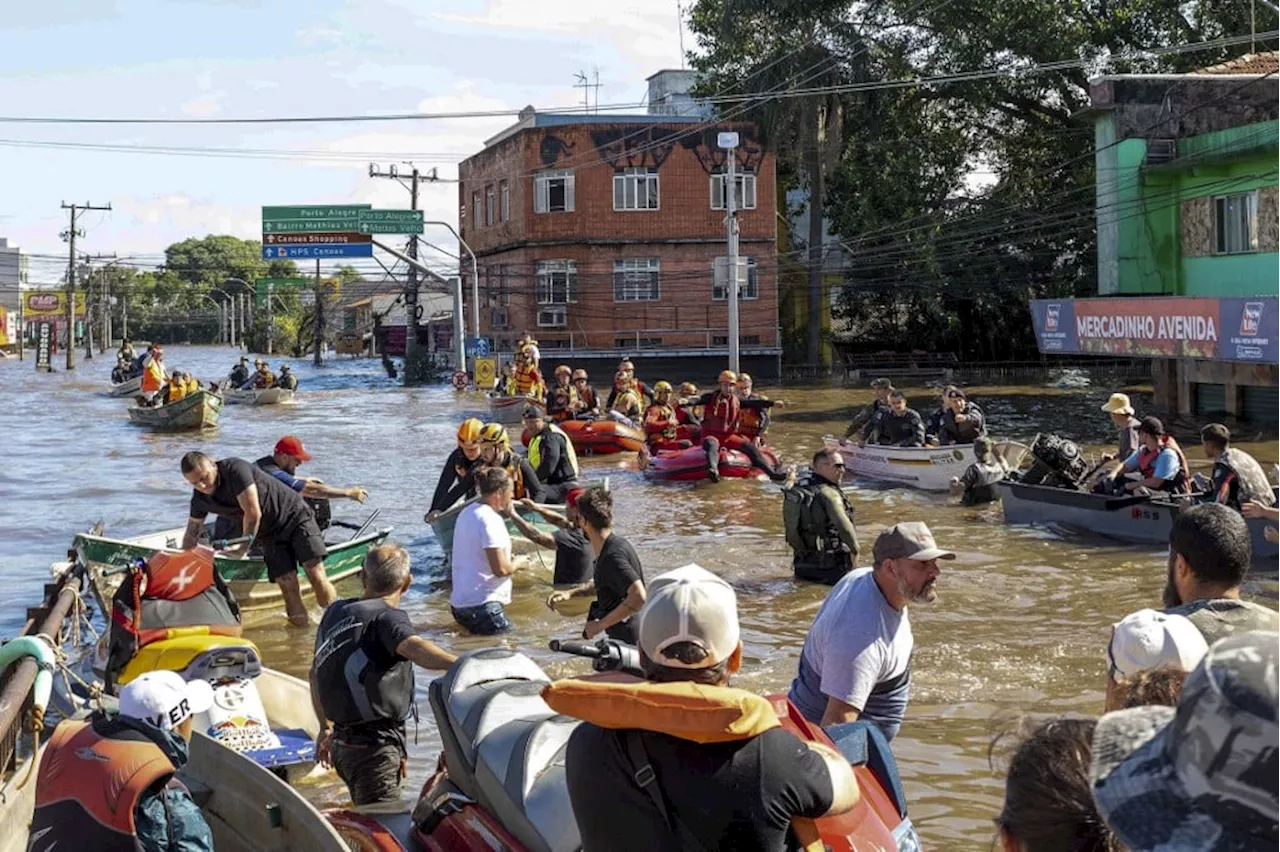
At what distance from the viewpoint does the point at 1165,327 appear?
2862 cm

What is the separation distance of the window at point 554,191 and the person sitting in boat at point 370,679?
4489 cm

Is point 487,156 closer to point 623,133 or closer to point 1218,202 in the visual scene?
point 623,133

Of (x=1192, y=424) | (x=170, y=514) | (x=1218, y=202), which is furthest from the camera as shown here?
(x=1218, y=202)

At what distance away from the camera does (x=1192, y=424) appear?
30.0 m

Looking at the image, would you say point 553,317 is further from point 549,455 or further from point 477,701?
point 477,701

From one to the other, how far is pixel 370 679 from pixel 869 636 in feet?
A: 7.00

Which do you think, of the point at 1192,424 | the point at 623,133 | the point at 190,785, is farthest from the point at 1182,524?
the point at 623,133

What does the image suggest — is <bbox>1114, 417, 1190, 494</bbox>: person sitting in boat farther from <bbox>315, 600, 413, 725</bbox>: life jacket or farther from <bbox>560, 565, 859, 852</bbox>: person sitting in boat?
<bbox>560, 565, 859, 852</bbox>: person sitting in boat

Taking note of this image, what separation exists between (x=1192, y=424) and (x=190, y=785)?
27.1 meters

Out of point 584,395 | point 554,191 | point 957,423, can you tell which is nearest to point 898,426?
point 957,423

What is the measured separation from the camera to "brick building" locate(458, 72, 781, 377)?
165ft

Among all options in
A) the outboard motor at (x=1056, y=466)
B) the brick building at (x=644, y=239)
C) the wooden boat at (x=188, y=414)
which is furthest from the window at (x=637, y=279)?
the outboard motor at (x=1056, y=466)

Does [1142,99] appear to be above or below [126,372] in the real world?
above

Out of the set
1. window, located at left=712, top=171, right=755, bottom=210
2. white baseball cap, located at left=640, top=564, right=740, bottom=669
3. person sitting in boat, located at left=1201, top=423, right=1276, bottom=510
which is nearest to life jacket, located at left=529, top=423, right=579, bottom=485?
person sitting in boat, located at left=1201, top=423, right=1276, bottom=510
